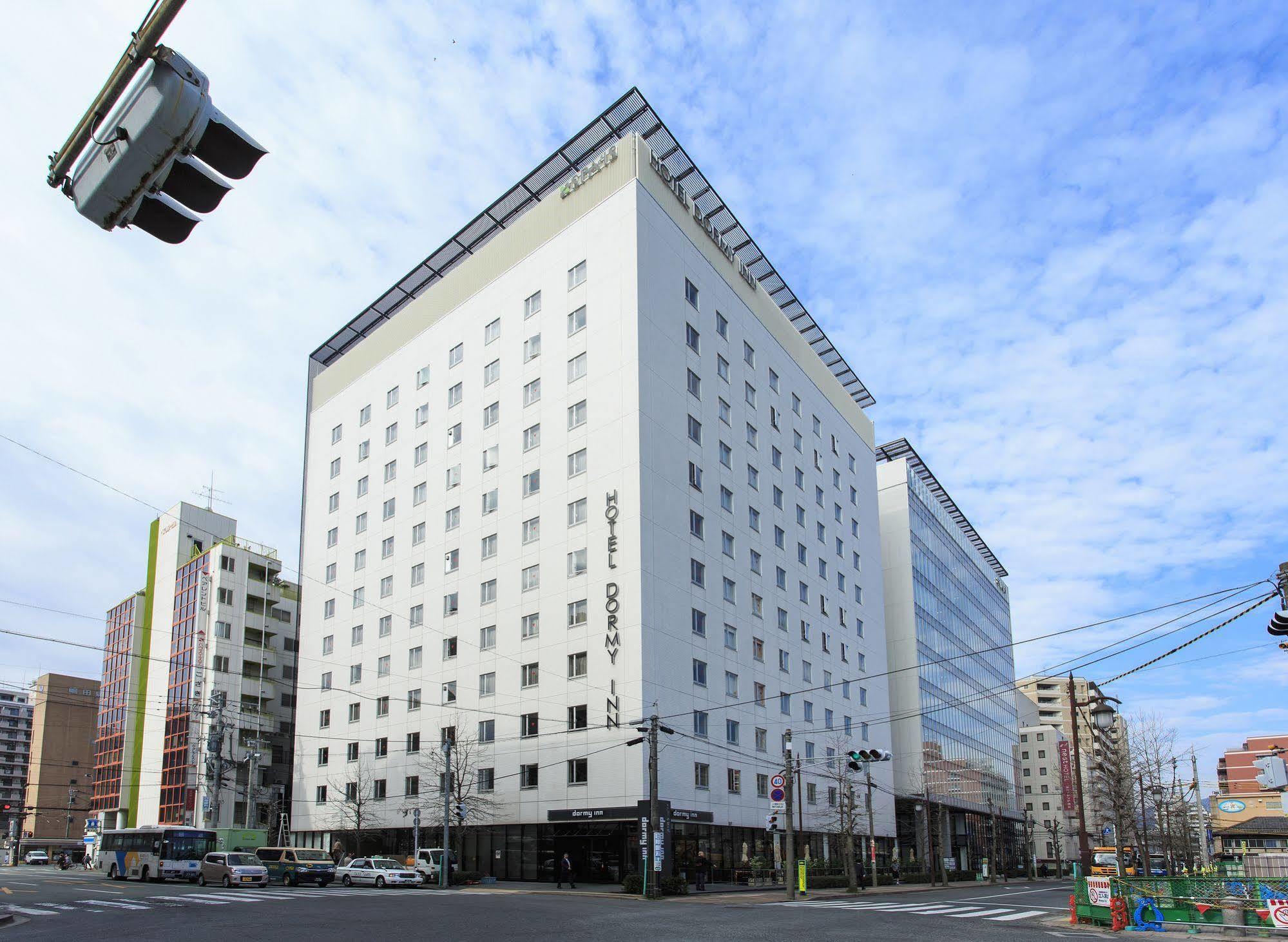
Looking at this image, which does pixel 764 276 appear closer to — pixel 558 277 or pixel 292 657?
pixel 558 277

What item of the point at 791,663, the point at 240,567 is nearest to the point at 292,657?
the point at 240,567

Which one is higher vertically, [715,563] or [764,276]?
[764,276]

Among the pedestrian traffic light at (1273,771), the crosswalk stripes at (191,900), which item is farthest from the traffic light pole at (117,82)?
the crosswalk stripes at (191,900)

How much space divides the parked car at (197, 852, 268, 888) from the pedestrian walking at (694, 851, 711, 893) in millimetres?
21403

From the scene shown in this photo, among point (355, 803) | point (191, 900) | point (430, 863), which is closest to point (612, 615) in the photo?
point (430, 863)

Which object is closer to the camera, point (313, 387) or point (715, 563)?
point (715, 563)

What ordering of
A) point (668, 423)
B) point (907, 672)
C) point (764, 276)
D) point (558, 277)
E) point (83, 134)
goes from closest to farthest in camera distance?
point (83, 134)
point (668, 423)
point (558, 277)
point (764, 276)
point (907, 672)

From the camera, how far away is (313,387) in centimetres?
8575

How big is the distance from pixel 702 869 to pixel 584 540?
18.8 metres

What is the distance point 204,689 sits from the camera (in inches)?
3681

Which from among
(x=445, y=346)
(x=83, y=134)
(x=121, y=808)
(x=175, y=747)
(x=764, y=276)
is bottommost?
(x=121, y=808)

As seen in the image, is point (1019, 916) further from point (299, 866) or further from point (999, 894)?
point (299, 866)

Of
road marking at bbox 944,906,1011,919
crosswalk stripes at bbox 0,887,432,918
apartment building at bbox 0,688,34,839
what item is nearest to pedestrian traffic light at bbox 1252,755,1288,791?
road marking at bbox 944,906,1011,919

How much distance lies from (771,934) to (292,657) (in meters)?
88.2
